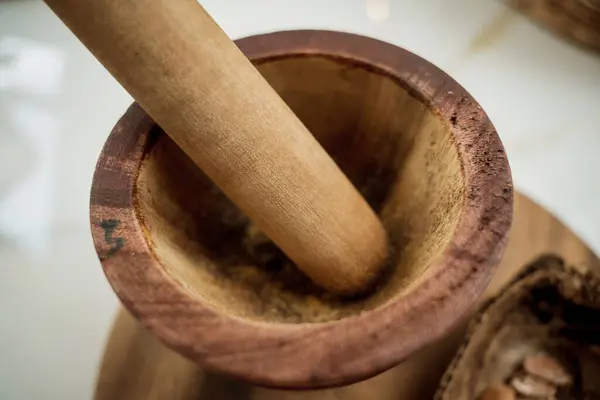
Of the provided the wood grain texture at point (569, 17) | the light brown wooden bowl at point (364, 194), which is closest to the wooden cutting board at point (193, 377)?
the light brown wooden bowl at point (364, 194)

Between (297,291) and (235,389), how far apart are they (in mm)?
116

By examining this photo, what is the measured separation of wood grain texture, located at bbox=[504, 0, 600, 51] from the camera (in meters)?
0.88

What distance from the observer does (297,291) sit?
65 centimetres

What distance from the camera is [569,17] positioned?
92 centimetres

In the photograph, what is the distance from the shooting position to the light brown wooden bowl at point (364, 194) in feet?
1.42

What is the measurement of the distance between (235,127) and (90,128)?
20.9 inches

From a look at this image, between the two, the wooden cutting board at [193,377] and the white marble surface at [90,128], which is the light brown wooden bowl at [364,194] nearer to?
the wooden cutting board at [193,377]

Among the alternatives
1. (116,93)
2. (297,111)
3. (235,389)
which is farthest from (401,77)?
(116,93)

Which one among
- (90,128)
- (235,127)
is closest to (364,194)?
(235,127)

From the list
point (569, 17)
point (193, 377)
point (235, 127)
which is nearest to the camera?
point (235, 127)

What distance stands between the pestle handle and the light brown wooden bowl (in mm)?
54

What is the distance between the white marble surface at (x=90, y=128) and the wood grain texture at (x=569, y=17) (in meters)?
0.02

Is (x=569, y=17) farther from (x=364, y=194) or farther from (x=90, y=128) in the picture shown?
(x=90, y=128)

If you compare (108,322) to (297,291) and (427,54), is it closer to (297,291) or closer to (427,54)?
(297,291)
